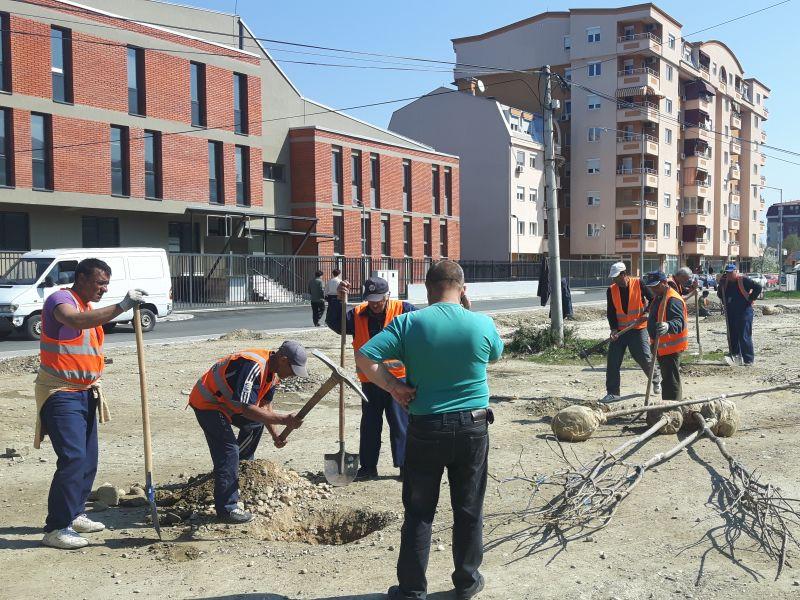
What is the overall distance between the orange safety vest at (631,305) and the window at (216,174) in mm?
29413

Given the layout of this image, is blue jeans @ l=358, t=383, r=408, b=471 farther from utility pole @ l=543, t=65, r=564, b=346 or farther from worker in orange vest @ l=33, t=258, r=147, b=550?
utility pole @ l=543, t=65, r=564, b=346

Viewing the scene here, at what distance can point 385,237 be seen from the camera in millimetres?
47438

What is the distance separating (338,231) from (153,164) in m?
12.4

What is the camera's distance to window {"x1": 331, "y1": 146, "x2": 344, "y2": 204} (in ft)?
142

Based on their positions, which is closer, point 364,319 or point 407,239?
point 364,319

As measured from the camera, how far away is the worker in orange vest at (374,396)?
266 inches

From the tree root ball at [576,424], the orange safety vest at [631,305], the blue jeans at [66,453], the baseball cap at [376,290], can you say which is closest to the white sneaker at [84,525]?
the blue jeans at [66,453]

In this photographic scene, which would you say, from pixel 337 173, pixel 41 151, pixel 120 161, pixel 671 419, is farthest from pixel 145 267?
pixel 337 173

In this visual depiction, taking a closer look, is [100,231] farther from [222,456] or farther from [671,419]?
[222,456]

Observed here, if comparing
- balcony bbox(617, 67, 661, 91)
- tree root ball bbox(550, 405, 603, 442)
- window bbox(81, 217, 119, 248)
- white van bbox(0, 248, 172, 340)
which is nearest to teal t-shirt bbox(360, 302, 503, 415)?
tree root ball bbox(550, 405, 603, 442)

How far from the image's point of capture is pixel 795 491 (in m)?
6.29

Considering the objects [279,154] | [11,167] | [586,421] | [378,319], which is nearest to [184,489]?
[378,319]

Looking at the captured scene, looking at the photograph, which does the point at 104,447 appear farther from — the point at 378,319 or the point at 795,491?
the point at 795,491

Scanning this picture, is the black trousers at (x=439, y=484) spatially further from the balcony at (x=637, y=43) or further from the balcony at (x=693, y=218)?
the balcony at (x=693, y=218)
